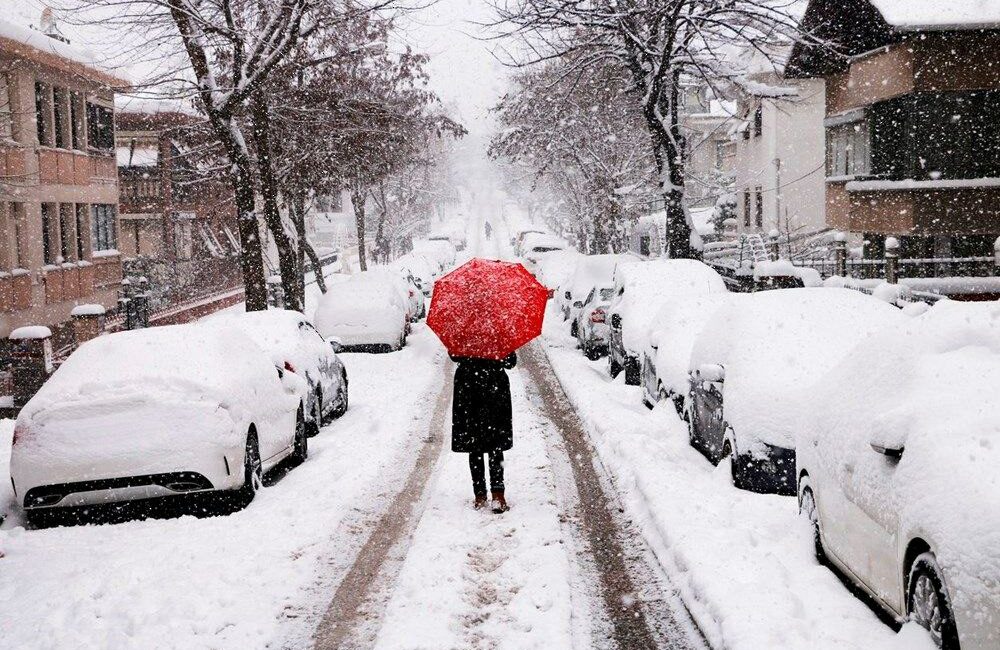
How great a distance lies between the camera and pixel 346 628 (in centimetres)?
588

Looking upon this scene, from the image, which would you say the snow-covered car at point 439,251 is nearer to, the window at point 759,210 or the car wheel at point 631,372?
the window at point 759,210

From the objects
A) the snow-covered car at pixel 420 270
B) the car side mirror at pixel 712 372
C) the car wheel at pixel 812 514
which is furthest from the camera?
the snow-covered car at pixel 420 270

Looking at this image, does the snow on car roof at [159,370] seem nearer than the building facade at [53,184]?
Yes

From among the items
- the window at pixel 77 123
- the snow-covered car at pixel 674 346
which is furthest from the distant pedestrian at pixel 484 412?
the window at pixel 77 123

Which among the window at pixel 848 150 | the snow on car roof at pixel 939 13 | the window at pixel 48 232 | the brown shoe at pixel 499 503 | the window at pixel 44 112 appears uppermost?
the snow on car roof at pixel 939 13

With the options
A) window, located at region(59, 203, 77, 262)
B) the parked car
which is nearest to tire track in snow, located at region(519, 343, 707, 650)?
window, located at region(59, 203, 77, 262)

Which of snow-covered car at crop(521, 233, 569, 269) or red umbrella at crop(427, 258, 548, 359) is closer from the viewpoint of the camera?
red umbrella at crop(427, 258, 548, 359)

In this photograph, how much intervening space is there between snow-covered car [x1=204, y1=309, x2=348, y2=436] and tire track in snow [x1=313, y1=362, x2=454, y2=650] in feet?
7.36

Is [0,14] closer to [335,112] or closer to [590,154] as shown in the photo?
[335,112]

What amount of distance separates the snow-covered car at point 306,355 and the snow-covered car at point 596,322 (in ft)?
21.5

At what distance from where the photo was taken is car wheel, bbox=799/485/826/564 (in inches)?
261

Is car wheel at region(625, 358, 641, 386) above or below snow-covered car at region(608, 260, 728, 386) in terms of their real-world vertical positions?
below

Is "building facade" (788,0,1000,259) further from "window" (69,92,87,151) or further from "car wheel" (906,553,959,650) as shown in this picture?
"window" (69,92,87,151)

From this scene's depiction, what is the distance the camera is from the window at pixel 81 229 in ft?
99.8
